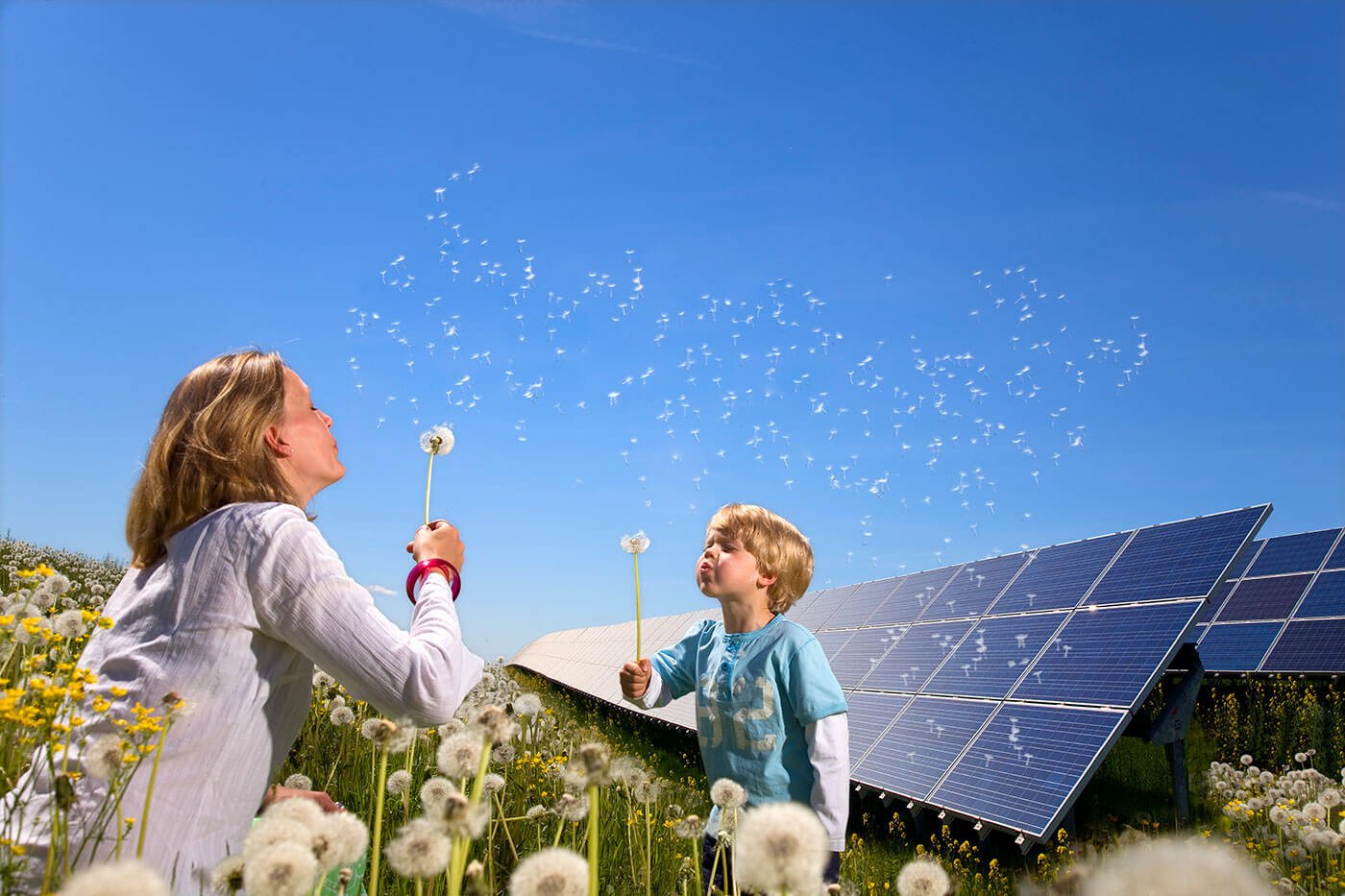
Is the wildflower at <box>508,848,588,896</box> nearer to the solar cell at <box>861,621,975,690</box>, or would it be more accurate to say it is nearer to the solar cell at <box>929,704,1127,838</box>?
the solar cell at <box>929,704,1127,838</box>

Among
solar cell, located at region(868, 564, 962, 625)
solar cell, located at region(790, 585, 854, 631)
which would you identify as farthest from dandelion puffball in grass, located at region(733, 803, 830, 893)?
solar cell, located at region(790, 585, 854, 631)

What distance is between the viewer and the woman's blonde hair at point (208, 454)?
2.45 meters

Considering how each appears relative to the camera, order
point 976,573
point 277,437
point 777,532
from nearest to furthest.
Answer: point 277,437 < point 777,532 < point 976,573

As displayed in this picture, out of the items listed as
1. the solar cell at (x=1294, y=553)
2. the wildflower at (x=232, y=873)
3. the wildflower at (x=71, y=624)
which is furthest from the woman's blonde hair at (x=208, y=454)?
the solar cell at (x=1294, y=553)

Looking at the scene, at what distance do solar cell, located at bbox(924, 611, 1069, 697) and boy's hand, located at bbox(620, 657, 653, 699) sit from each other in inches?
177

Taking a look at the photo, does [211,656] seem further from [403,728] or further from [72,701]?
[403,728]

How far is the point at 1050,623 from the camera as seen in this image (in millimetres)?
7910

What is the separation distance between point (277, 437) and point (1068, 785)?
4.79 meters

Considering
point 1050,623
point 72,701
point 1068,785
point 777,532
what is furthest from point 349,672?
point 1050,623

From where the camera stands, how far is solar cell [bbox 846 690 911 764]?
773 cm

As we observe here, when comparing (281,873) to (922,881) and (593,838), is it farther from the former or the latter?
(922,881)

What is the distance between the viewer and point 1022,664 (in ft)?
24.4

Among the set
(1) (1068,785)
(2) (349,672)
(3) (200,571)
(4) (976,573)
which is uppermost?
(4) (976,573)

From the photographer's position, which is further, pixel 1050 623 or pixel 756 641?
pixel 1050 623
